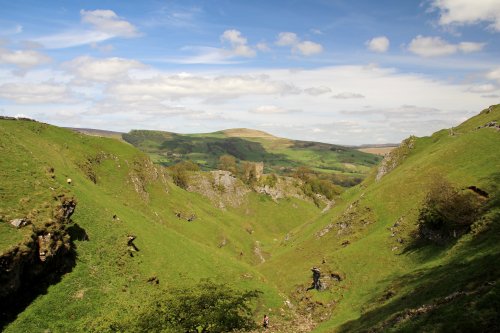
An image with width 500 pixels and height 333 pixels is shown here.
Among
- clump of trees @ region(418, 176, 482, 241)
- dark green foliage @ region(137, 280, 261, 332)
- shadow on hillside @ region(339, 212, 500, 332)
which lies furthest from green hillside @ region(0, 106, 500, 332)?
dark green foliage @ region(137, 280, 261, 332)

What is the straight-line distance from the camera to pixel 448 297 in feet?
96.3

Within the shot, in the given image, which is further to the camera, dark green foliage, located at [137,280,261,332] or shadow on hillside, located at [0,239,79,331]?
shadow on hillside, located at [0,239,79,331]

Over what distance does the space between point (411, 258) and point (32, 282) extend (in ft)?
173

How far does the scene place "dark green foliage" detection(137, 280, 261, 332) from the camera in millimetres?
33438

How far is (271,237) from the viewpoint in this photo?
143250 millimetres

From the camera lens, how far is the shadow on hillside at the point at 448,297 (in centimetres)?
2344

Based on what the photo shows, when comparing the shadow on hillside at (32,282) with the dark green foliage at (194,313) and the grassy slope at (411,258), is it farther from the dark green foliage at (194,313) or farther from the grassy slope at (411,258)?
the grassy slope at (411,258)

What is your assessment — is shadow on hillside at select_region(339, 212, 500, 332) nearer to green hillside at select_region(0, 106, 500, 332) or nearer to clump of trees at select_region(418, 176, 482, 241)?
green hillside at select_region(0, 106, 500, 332)

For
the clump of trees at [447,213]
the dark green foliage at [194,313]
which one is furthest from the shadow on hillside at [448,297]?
the dark green foliage at [194,313]

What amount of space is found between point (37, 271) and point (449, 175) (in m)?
68.9

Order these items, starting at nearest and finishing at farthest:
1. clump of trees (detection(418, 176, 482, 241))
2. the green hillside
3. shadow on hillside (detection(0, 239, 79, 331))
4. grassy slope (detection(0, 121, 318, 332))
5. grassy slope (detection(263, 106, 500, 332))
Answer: grassy slope (detection(263, 106, 500, 332)) → the green hillside → shadow on hillside (detection(0, 239, 79, 331)) → grassy slope (detection(0, 121, 318, 332)) → clump of trees (detection(418, 176, 482, 241))

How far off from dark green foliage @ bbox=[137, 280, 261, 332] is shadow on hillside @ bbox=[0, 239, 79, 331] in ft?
48.2

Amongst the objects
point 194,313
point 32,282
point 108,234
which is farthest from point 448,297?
point 108,234

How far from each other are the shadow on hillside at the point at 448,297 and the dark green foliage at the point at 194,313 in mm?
14263
